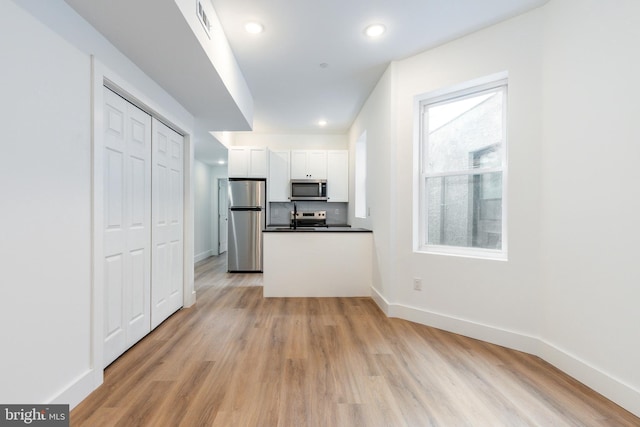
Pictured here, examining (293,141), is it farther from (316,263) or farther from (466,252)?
(466,252)

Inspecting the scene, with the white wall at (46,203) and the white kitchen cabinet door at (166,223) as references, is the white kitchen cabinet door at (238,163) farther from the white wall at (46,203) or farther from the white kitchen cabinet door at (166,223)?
the white wall at (46,203)

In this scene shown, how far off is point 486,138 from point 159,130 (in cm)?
305

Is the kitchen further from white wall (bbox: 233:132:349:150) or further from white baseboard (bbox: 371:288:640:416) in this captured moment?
white baseboard (bbox: 371:288:640:416)

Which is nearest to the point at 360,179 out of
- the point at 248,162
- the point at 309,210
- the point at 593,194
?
the point at 309,210

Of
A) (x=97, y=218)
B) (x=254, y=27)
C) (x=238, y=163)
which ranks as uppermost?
(x=254, y=27)

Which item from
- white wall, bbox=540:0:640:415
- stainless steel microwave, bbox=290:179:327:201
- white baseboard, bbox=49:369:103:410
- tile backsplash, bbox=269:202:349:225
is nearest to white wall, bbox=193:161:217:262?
tile backsplash, bbox=269:202:349:225

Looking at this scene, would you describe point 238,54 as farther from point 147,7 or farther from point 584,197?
point 584,197

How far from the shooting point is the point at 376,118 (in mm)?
3422

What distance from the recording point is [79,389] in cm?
159

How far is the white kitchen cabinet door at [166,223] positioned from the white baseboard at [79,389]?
2.80 feet

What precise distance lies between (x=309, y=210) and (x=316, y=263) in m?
2.14

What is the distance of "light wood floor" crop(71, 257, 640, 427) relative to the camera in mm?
1477

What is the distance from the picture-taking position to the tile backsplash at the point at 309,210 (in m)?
5.65

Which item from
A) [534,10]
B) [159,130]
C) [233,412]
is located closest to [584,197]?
[534,10]
